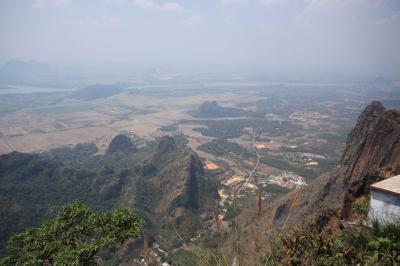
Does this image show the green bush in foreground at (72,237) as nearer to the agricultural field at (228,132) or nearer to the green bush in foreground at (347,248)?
the green bush in foreground at (347,248)

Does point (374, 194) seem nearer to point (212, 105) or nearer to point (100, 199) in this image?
point (100, 199)

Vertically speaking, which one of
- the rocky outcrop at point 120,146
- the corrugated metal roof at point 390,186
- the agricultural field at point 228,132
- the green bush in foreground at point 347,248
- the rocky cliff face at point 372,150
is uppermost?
the corrugated metal roof at point 390,186

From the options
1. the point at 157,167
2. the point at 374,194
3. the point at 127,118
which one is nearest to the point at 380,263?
the point at 374,194

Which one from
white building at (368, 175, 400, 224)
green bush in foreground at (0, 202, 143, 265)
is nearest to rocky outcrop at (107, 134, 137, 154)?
green bush in foreground at (0, 202, 143, 265)

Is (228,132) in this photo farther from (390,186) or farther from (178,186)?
(390,186)

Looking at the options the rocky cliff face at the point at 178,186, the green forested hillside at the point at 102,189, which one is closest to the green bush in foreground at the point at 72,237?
the green forested hillside at the point at 102,189

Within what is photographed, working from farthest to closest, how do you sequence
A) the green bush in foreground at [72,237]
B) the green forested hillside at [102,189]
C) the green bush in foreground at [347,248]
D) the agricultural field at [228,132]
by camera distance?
the agricultural field at [228,132] < the green forested hillside at [102,189] < the green bush in foreground at [72,237] < the green bush in foreground at [347,248]
